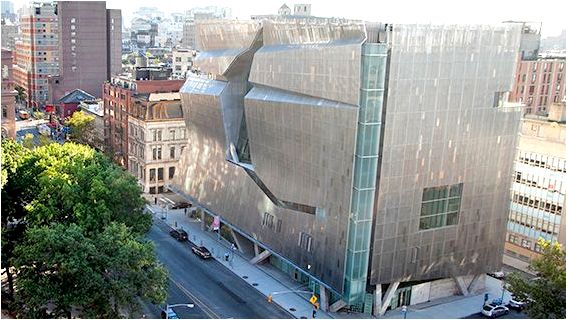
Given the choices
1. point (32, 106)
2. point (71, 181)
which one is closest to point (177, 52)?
point (32, 106)

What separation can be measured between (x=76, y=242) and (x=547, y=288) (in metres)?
36.4

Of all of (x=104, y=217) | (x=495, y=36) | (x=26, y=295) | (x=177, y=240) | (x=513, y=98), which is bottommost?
(x=177, y=240)

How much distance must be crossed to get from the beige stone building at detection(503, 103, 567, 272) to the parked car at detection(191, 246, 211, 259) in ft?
120

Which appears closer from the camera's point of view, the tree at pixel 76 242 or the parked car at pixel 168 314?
the tree at pixel 76 242

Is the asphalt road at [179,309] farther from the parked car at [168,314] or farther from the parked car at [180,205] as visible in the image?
the parked car at [180,205]

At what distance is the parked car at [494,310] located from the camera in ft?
196

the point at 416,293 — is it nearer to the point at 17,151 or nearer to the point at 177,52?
the point at 17,151

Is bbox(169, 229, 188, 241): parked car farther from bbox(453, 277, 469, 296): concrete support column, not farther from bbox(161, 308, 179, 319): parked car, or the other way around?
bbox(453, 277, 469, 296): concrete support column

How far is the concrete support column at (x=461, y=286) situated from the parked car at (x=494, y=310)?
3.54m

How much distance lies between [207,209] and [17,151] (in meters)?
24.1

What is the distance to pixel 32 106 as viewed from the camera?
177875 millimetres

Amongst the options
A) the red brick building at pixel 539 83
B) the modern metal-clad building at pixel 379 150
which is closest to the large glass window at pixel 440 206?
the modern metal-clad building at pixel 379 150

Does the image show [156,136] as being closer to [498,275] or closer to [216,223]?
[216,223]

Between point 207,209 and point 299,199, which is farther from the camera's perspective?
point 207,209
